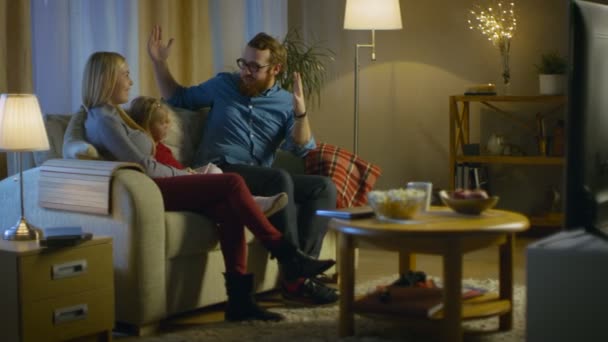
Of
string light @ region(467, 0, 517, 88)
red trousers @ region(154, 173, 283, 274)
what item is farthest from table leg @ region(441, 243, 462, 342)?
string light @ region(467, 0, 517, 88)

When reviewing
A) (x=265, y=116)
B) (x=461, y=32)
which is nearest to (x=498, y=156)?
(x=461, y=32)

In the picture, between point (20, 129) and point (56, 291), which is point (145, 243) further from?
point (20, 129)

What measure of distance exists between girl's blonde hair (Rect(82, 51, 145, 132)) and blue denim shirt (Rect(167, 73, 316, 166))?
66cm

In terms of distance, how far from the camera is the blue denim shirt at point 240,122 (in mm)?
3934

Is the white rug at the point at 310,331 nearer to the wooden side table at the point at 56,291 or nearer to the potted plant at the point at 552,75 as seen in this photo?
the wooden side table at the point at 56,291

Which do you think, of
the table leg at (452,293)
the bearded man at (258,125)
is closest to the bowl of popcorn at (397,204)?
the table leg at (452,293)

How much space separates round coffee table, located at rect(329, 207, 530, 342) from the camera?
271cm

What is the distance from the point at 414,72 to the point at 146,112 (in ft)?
8.36

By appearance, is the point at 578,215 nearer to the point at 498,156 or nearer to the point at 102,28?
the point at 102,28

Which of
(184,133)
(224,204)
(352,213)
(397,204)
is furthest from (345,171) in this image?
(397,204)

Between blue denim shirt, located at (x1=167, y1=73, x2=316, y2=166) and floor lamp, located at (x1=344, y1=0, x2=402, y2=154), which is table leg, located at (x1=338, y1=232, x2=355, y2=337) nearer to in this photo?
blue denim shirt, located at (x1=167, y1=73, x2=316, y2=166)

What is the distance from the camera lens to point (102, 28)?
410 cm

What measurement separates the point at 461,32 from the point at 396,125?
0.70 meters

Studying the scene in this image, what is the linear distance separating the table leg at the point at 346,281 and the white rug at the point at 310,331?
6cm
